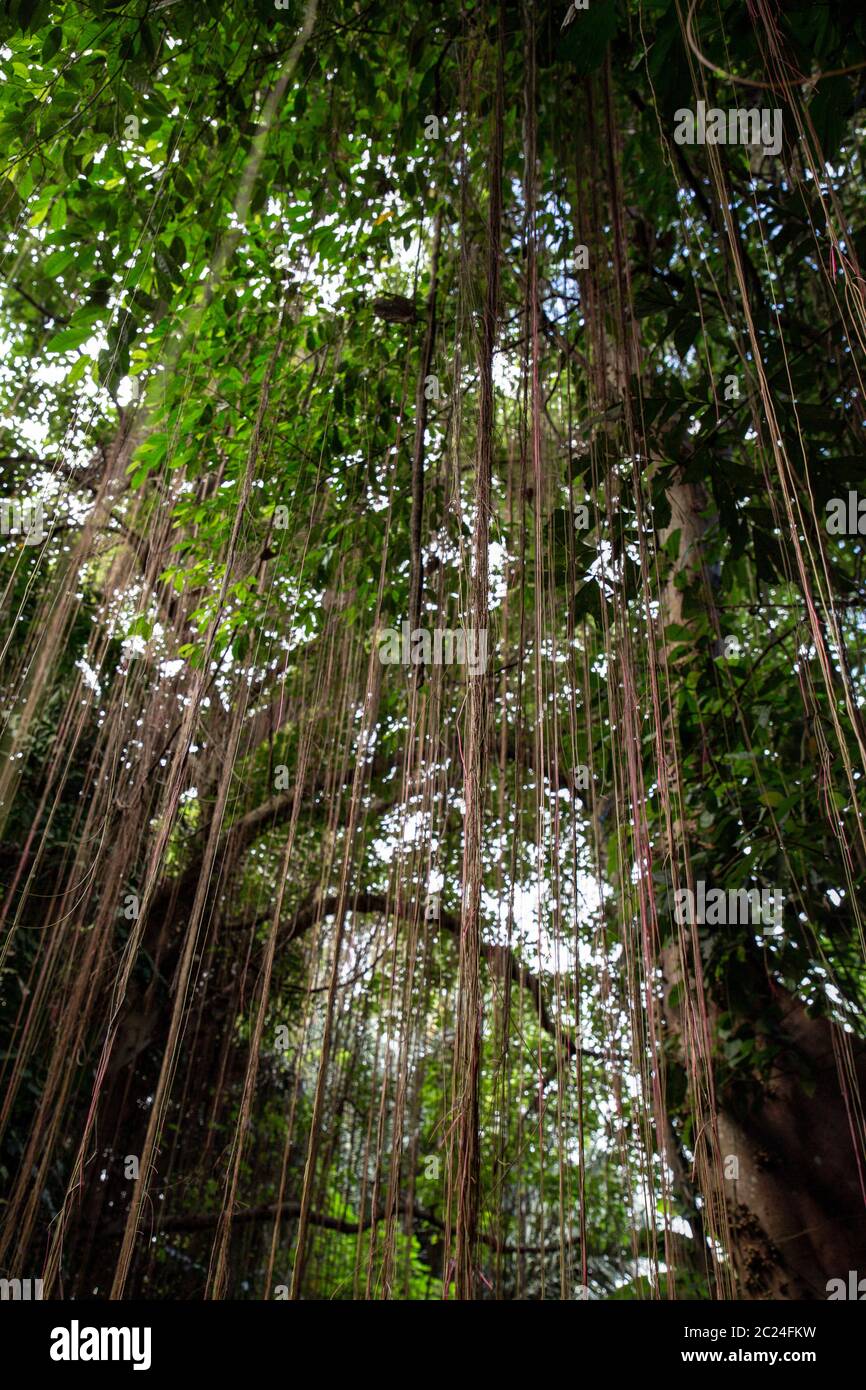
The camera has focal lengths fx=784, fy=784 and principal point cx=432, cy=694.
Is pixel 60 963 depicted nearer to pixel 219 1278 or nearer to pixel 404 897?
pixel 404 897

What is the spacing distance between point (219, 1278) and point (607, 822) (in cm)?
212

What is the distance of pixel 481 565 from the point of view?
39.8 inches

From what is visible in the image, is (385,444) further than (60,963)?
No

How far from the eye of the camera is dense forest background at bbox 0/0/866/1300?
99cm

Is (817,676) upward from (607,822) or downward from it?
downward

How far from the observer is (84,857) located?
1.94 metres

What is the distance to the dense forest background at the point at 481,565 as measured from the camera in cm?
99

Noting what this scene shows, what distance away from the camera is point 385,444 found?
6.67 ft
